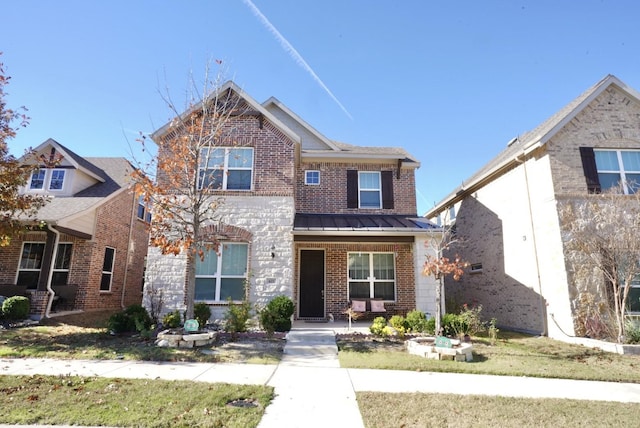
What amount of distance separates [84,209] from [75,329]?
476cm

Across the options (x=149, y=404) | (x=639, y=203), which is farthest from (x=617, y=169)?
(x=149, y=404)

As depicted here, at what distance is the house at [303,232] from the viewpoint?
36.0 feet

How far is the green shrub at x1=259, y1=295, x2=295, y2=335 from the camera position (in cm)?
920

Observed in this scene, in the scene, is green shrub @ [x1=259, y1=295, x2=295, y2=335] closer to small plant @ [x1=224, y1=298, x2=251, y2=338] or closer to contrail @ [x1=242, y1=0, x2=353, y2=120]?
small plant @ [x1=224, y1=298, x2=251, y2=338]

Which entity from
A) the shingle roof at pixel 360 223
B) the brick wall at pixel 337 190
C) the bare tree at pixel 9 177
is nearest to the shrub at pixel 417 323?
the shingle roof at pixel 360 223

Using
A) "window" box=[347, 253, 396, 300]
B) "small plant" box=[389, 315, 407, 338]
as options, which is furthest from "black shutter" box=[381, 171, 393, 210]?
"small plant" box=[389, 315, 407, 338]

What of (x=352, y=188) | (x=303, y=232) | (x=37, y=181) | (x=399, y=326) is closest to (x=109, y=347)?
(x=303, y=232)

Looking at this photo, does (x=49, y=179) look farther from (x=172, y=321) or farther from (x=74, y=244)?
(x=172, y=321)

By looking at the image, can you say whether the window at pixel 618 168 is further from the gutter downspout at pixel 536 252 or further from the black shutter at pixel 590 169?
the gutter downspout at pixel 536 252

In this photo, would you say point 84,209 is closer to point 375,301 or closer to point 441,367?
point 375,301

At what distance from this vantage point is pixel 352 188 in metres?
14.0

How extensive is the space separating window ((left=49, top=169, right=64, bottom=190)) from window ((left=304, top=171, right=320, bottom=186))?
1036 centimetres

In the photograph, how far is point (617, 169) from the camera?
35.4ft

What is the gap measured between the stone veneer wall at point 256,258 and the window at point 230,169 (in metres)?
0.61
